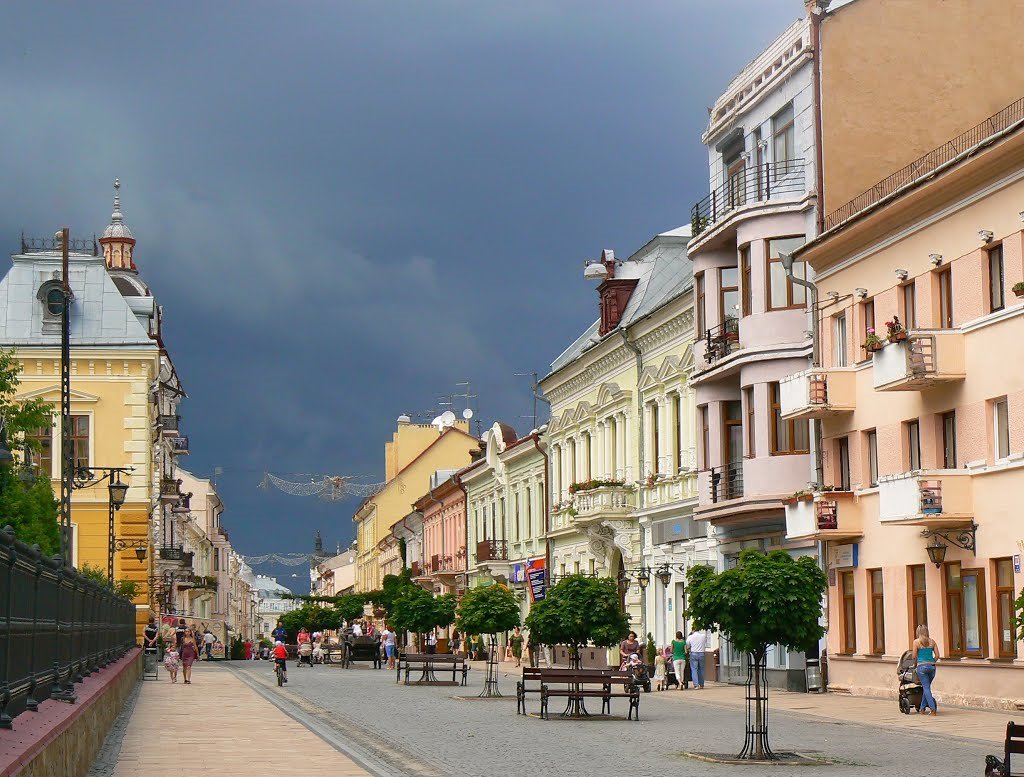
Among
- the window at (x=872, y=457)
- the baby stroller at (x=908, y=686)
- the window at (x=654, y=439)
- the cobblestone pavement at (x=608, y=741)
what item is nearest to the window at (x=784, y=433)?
the window at (x=872, y=457)

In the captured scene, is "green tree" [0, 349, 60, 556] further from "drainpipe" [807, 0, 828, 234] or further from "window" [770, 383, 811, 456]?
"drainpipe" [807, 0, 828, 234]

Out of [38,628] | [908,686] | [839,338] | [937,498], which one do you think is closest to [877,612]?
[937,498]

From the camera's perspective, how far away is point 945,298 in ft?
94.6

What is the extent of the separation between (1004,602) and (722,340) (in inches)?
459

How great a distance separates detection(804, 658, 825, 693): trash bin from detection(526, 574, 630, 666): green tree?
6072mm

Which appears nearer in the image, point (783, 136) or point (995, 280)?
point (995, 280)

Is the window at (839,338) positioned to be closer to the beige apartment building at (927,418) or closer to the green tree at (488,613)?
the beige apartment building at (927,418)

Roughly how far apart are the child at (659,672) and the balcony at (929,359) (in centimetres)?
1183

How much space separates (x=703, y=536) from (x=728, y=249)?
23.7 feet

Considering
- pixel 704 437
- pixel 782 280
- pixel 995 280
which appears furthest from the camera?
pixel 704 437

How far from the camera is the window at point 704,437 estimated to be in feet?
126

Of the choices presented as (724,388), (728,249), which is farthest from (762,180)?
(724,388)

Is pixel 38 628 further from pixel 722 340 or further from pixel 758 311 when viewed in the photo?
pixel 722 340

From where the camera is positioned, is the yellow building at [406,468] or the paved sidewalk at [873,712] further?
the yellow building at [406,468]
